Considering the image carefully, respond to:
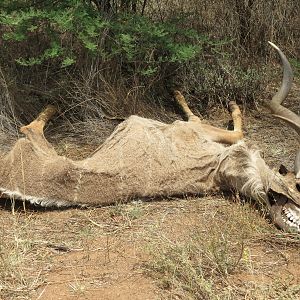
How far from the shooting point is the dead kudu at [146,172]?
5.48 meters

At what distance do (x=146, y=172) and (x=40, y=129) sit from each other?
1415 mm

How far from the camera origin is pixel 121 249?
478 centimetres

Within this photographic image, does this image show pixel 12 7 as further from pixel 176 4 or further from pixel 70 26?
pixel 176 4

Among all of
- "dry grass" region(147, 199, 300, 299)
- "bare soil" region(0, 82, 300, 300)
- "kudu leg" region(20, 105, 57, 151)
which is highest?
"kudu leg" region(20, 105, 57, 151)

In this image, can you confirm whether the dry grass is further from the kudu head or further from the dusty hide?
the dusty hide

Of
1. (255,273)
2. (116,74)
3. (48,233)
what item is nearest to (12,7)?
(116,74)

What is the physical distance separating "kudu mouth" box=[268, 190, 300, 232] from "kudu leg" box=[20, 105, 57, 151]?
7.45ft

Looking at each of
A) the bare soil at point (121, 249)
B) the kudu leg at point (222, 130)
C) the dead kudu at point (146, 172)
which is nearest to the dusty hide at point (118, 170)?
the dead kudu at point (146, 172)

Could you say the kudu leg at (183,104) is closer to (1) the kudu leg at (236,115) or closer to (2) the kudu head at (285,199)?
(1) the kudu leg at (236,115)

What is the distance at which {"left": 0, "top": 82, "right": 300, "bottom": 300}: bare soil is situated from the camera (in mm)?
4109

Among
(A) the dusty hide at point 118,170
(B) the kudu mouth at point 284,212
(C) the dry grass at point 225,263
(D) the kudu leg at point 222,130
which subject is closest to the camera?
(C) the dry grass at point 225,263

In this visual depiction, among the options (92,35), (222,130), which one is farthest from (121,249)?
(92,35)

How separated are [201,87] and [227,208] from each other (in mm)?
3034

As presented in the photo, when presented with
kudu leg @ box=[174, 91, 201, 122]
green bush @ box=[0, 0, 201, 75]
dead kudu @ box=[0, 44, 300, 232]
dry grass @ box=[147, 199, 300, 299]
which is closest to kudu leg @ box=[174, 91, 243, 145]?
kudu leg @ box=[174, 91, 201, 122]
